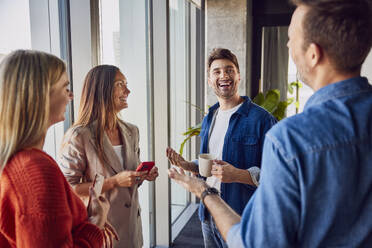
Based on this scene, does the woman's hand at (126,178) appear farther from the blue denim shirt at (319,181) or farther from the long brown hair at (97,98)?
the blue denim shirt at (319,181)

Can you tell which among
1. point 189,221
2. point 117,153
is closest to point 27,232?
point 117,153

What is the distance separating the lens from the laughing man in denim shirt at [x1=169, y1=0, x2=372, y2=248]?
73cm

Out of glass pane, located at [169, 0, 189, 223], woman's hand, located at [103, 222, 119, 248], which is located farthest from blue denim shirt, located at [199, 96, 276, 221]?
glass pane, located at [169, 0, 189, 223]

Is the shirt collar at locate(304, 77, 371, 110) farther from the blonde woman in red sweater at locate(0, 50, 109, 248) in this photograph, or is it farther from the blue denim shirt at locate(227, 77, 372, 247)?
the blonde woman in red sweater at locate(0, 50, 109, 248)

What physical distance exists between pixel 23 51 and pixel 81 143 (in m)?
0.71

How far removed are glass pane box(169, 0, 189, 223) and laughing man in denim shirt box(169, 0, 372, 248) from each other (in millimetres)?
3009

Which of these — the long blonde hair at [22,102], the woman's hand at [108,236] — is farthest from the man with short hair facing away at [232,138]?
the long blonde hair at [22,102]

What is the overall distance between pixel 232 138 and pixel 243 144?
0.26ft

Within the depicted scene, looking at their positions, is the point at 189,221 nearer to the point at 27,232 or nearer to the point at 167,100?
the point at 167,100

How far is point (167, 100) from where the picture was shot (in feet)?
9.89

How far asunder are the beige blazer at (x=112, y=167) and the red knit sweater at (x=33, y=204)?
66cm

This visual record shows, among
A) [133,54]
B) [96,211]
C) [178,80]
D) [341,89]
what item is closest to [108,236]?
[96,211]

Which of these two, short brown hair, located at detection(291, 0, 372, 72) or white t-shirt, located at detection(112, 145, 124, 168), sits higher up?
short brown hair, located at detection(291, 0, 372, 72)

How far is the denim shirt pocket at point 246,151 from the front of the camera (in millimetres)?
1872
